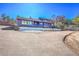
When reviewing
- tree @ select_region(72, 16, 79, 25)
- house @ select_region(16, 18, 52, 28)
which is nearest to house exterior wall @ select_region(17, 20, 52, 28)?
house @ select_region(16, 18, 52, 28)

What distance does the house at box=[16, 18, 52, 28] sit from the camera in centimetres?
143

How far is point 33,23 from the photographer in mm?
1440

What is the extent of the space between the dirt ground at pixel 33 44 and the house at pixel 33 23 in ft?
0.29

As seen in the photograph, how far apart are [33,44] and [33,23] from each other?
0.23 meters

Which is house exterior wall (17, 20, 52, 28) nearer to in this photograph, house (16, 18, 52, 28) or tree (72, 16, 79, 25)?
house (16, 18, 52, 28)

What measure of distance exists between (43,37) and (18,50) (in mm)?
303

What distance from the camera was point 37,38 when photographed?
1.43 metres

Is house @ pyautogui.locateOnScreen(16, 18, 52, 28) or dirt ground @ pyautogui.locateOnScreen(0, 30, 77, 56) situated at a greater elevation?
house @ pyautogui.locateOnScreen(16, 18, 52, 28)

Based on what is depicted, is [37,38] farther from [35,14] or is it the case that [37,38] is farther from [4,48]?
[4,48]

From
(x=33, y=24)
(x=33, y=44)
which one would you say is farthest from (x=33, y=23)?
(x=33, y=44)

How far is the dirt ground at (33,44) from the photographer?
1402 millimetres

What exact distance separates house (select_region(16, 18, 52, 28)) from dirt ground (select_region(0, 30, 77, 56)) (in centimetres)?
9

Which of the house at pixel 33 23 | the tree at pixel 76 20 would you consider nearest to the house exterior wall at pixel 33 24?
the house at pixel 33 23

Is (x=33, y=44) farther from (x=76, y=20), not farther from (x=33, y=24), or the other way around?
(x=76, y=20)
